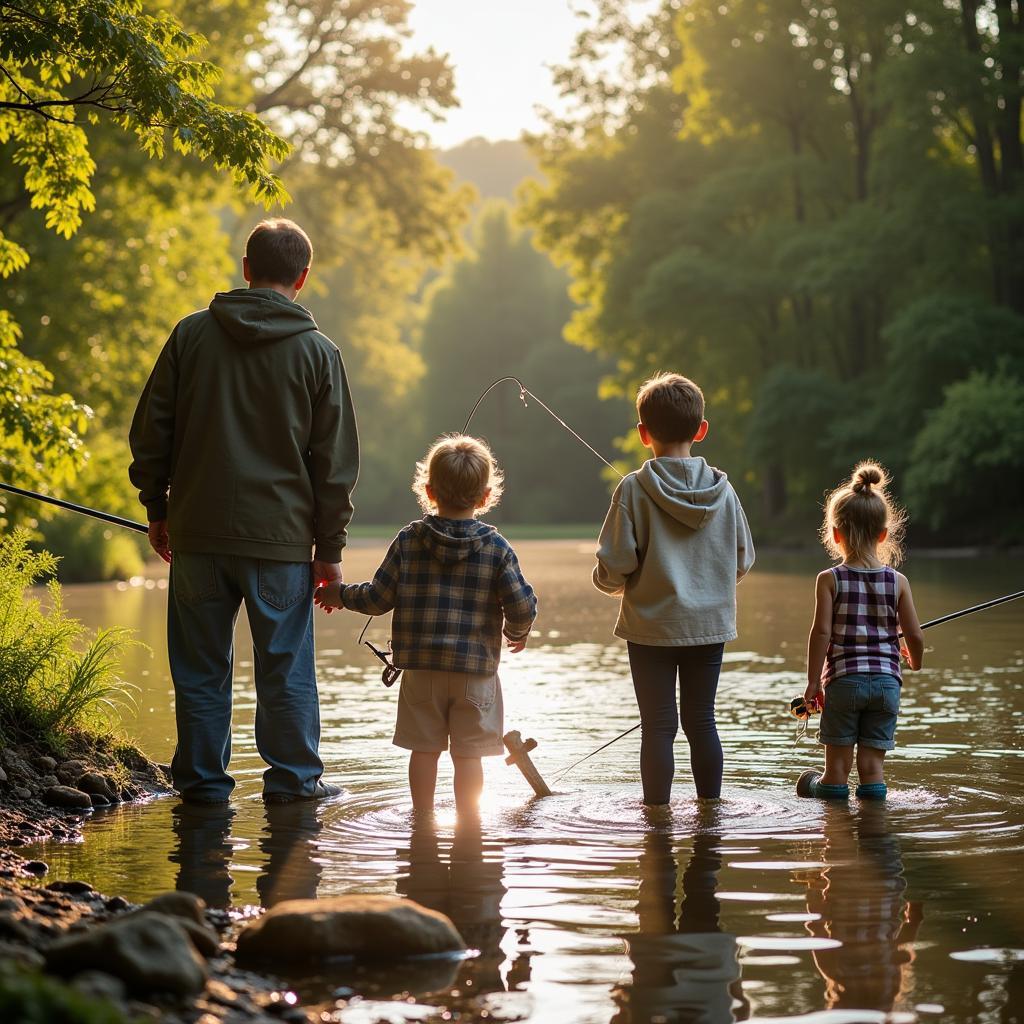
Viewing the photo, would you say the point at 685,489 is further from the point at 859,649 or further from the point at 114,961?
the point at 114,961

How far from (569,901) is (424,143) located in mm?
27651

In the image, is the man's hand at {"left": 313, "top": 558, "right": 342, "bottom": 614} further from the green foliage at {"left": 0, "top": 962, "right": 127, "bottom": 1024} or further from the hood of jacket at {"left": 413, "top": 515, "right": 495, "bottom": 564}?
the green foliage at {"left": 0, "top": 962, "right": 127, "bottom": 1024}

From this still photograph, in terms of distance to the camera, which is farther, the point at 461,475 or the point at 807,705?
the point at 807,705

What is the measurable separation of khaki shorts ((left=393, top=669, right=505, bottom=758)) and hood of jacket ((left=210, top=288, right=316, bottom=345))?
1.21 metres

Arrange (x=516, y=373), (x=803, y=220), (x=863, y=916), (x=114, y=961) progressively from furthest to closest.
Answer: (x=516, y=373), (x=803, y=220), (x=863, y=916), (x=114, y=961)

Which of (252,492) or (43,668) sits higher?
(252,492)

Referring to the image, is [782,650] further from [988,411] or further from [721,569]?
[988,411]

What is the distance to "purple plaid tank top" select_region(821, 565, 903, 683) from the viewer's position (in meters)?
6.01

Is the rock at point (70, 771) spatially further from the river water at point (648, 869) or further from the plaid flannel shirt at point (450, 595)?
the plaid flannel shirt at point (450, 595)

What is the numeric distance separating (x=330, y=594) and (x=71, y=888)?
1.72 meters

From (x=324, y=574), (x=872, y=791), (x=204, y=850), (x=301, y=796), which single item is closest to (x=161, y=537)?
(x=324, y=574)

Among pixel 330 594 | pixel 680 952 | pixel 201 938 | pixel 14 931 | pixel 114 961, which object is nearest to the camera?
pixel 114 961

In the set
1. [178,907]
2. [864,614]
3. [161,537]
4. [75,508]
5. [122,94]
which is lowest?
[178,907]

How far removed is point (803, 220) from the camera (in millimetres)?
39094
